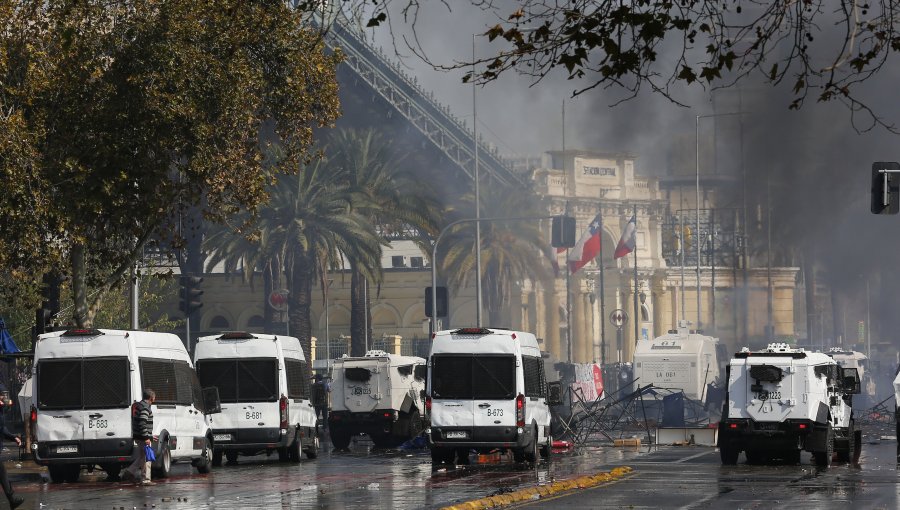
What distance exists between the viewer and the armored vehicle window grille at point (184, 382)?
84.9ft

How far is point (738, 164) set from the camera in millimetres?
74000

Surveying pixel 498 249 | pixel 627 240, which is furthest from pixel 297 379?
pixel 627 240

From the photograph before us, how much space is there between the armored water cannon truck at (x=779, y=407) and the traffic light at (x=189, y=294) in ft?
46.4

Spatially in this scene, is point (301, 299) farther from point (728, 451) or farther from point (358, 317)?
point (728, 451)

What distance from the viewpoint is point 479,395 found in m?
27.3

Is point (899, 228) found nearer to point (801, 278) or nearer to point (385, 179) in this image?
point (801, 278)

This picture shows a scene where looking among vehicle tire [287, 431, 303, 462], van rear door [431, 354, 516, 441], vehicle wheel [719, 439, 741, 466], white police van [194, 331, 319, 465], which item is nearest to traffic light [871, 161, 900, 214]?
vehicle wheel [719, 439, 741, 466]

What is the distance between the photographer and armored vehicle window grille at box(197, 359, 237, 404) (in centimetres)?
2962

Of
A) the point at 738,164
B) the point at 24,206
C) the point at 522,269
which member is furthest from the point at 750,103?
the point at 24,206

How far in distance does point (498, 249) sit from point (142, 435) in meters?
45.8

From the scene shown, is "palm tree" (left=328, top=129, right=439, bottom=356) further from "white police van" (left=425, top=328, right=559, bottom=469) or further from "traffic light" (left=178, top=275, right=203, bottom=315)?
"white police van" (left=425, top=328, right=559, bottom=469)

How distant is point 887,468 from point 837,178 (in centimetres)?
4547

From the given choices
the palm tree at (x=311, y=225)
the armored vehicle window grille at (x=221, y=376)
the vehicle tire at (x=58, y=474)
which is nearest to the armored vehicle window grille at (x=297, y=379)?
the armored vehicle window grille at (x=221, y=376)

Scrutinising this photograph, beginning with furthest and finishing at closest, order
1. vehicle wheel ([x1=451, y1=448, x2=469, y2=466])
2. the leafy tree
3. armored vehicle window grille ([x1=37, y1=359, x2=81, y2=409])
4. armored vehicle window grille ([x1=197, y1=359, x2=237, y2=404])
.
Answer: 1. armored vehicle window grille ([x1=197, y1=359, x2=237, y2=404])
2. vehicle wheel ([x1=451, y1=448, x2=469, y2=466])
3. the leafy tree
4. armored vehicle window grille ([x1=37, y1=359, x2=81, y2=409])
